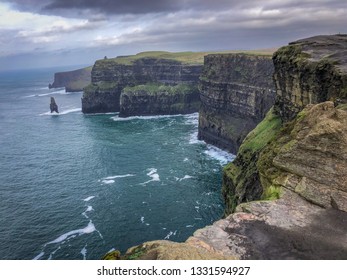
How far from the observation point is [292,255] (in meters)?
21.2

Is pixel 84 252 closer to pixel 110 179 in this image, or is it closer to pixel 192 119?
pixel 110 179

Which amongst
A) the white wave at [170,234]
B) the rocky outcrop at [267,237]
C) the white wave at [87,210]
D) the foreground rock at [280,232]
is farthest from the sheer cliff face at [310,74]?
the white wave at [87,210]

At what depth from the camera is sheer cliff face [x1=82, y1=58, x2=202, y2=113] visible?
18550cm

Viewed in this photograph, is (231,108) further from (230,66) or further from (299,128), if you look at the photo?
(299,128)

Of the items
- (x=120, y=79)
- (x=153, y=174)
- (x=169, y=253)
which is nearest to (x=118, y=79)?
(x=120, y=79)

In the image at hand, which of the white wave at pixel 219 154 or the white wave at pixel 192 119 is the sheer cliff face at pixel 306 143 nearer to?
the white wave at pixel 219 154

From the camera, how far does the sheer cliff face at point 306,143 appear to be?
90.2 ft

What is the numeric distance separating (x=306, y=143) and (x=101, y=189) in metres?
57.5

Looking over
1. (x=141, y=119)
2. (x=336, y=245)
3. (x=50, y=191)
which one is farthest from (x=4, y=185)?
(x=141, y=119)

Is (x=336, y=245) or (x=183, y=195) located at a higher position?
(x=336, y=245)

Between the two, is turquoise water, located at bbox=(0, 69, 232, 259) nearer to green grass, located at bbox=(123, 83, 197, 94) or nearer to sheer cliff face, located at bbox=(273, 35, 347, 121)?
sheer cliff face, located at bbox=(273, 35, 347, 121)

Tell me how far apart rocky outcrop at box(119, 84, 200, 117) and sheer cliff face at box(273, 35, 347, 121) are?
11009cm

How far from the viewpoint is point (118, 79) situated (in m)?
194
